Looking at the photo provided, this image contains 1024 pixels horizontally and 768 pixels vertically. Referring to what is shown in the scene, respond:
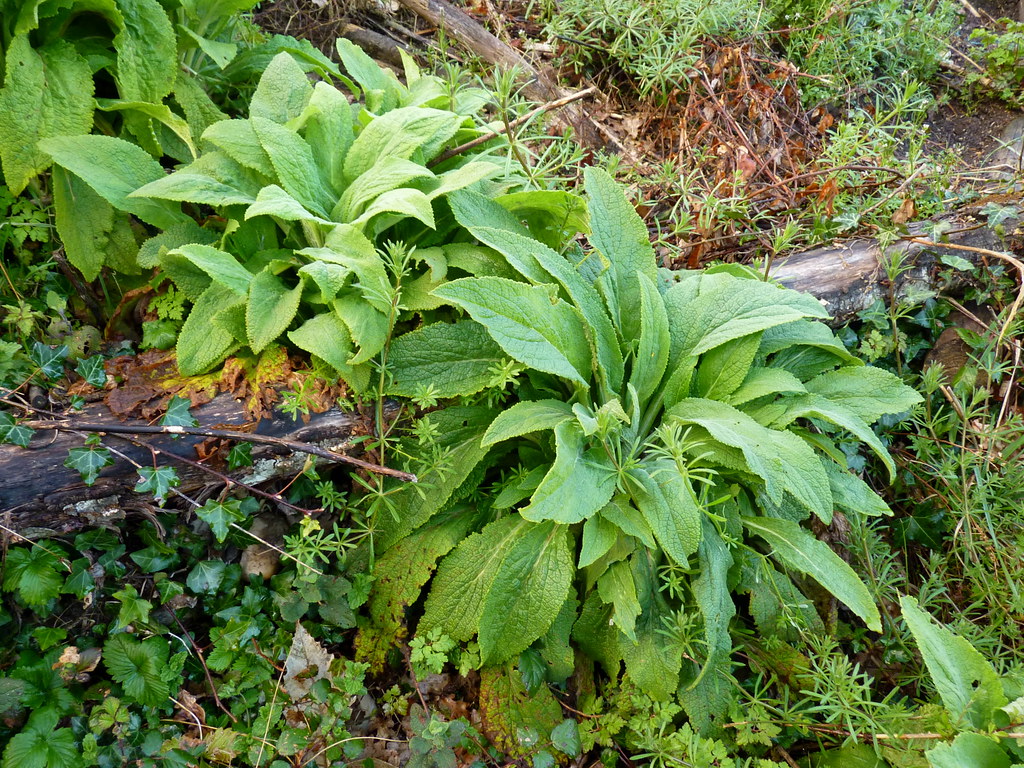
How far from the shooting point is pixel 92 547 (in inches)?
80.0

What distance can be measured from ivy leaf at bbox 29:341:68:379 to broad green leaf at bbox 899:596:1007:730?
8.90 ft

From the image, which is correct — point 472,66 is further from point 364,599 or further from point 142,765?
point 142,765

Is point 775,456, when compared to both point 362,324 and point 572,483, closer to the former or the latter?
point 572,483

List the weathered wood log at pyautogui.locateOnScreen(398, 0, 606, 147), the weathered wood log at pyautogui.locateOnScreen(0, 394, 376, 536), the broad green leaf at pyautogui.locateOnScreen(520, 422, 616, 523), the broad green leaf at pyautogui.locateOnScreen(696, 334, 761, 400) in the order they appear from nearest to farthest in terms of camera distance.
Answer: the broad green leaf at pyautogui.locateOnScreen(520, 422, 616, 523) → the weathered wood log at pyautogui.locateOnScreen(0, 394, 376, 536) → the broad green leaf at pyautogui.locateOnScreen(696, 334, 761, 400) → the weathered wood log at pyautogui.locateOnScreen(398, 0, 606, 147)

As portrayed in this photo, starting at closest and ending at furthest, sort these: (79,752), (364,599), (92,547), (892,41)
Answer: (79,752) < (92,547) < (364,599) < (892,41)

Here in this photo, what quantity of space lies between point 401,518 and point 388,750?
74 centimetres

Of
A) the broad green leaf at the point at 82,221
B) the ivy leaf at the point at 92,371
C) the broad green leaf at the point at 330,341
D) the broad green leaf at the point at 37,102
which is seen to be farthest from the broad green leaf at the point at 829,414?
the broad green leaf at the point at 37,102

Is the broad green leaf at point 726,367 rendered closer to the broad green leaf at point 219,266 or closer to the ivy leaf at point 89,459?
the broad green leaf at point 219,266

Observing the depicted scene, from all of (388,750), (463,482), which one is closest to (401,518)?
(463,482)

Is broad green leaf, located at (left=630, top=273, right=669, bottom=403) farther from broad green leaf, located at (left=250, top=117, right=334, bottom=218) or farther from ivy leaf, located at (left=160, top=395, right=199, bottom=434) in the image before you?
ivy leaf, located at (left=160, top=395, right=199, bottom=434)

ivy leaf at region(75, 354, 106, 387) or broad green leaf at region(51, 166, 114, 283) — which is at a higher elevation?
broad green leaf at region(51, 166, 114, 283)

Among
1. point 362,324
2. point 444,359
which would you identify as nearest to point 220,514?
point 362,324

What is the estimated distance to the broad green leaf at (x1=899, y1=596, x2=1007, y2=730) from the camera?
5.96 ft

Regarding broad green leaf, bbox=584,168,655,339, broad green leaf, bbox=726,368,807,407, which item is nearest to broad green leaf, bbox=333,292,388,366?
broad green leaf, bbox=584,168,655,339
